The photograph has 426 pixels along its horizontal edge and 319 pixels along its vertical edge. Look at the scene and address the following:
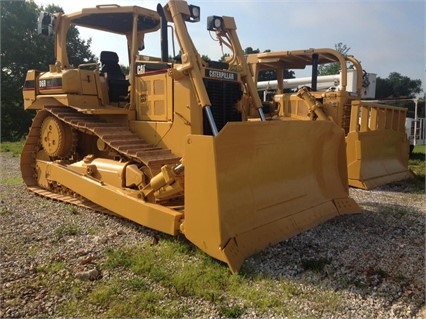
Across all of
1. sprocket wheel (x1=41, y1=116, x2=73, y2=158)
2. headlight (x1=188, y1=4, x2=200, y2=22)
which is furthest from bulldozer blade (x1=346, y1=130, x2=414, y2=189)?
sprocket wheel (x1=41, y1=116, x2=73, y2=158)

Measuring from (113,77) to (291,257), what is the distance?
4.71m

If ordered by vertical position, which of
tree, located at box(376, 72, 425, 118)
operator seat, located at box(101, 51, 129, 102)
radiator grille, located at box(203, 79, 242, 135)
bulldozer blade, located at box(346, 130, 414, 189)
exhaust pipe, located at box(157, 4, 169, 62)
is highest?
tree, located at box(376, 72, 425, 118)

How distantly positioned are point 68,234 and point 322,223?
3234mm

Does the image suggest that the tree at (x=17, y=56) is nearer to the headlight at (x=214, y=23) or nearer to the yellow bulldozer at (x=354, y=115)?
the yellow bulldozer at (x=354, y=115)

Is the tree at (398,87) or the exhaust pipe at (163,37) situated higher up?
the tree at (398,87)

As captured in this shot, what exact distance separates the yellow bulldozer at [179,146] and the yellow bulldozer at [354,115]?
2886 mm

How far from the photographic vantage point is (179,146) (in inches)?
221

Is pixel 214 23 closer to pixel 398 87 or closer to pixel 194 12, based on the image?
pixel 194 12

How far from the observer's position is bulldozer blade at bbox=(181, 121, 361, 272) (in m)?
4.02

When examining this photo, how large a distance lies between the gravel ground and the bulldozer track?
363 millimetres

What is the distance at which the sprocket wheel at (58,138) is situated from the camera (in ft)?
22.5

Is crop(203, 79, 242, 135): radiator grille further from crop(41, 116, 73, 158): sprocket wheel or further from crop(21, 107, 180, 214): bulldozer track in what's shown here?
crop(41, 116, 73, 158): sprocket wheel

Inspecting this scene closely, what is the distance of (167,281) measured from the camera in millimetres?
3715

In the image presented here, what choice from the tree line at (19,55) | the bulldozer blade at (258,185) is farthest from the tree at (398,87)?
the bulldozer blade at (258,185)
